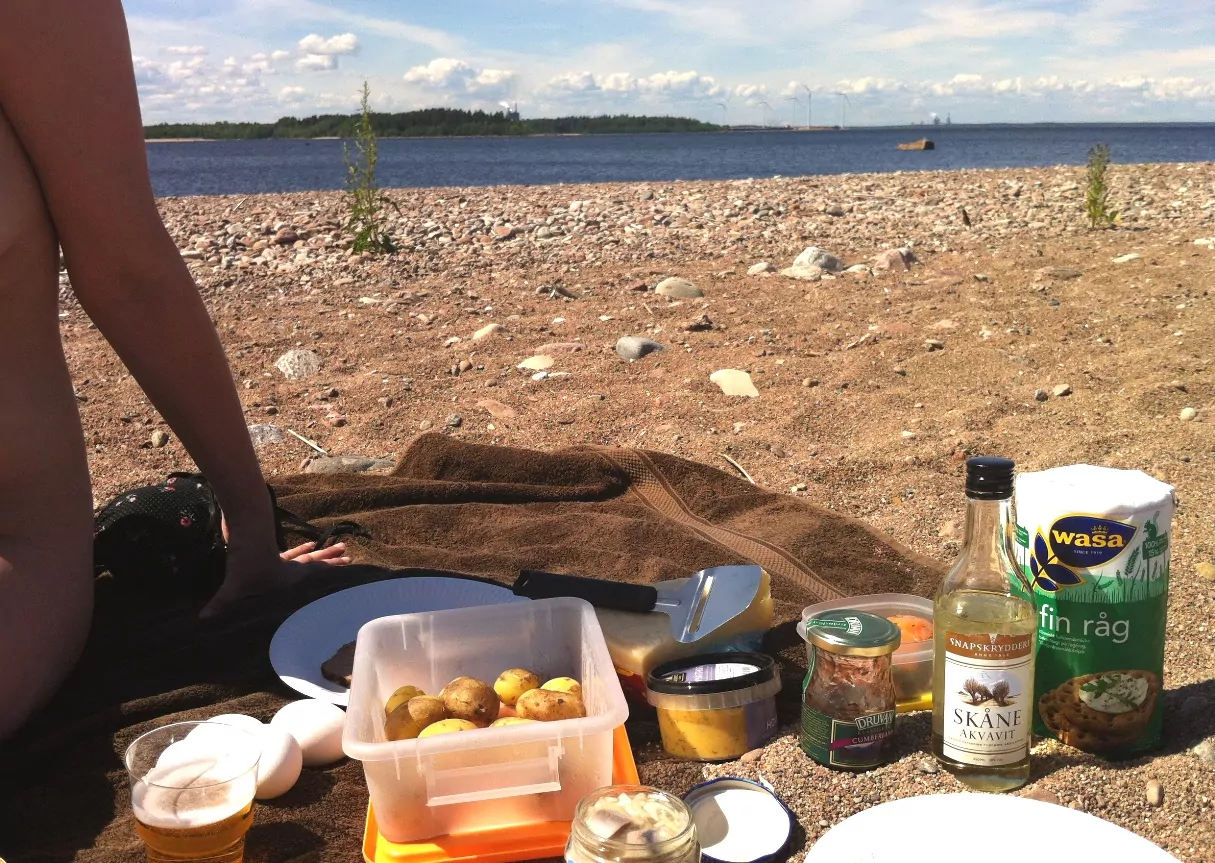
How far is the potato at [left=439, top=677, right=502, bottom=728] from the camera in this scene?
1898 millimetres

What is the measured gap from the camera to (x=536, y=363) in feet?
18.8

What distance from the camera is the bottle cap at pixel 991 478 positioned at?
173 centimetres

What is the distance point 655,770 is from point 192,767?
0.85 meters

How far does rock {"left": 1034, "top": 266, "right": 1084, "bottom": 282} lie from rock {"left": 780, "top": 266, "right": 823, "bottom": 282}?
1.51 metres

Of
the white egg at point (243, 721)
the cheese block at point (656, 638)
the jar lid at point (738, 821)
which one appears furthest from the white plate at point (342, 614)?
the jar lid at point (738, 821)

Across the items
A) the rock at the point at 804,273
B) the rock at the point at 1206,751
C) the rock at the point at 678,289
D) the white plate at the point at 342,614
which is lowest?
the rock at the point at 1206,751

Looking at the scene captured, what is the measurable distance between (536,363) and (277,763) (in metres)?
3.95

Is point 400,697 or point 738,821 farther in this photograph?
point 400,697

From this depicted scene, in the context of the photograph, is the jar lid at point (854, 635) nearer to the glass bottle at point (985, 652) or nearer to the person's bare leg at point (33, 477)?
the glass bottle at point (985, 652)

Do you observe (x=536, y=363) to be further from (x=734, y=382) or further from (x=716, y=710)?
(x=716, y=710)

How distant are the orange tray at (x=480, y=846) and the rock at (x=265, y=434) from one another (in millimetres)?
3224

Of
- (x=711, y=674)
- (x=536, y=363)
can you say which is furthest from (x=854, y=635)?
(x=536, y=363)

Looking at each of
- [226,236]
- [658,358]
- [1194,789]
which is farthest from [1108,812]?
[226,236]

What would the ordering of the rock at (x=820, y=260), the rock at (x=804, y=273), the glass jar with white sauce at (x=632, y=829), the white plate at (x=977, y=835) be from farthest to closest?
the rock at (x=820, y=260)
the rock at (x=804, y=273)
the white plate at (x=977, y=835)
the glass jar with white sauce at (x=632, y=829)
